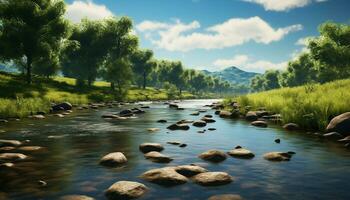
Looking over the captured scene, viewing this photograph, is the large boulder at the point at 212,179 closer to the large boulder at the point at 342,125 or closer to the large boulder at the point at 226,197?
the large boulder at the point at 226,197

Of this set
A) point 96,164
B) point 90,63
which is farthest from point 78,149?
point 90,63

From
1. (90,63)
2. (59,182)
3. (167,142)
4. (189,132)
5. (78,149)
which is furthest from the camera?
(90,63)

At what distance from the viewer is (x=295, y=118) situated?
21.5 meters

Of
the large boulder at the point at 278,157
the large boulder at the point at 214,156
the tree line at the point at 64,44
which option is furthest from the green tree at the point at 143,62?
the large boulder at the point at 278,157

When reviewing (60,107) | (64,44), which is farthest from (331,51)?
(60,107)

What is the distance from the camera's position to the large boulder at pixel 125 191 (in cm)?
820

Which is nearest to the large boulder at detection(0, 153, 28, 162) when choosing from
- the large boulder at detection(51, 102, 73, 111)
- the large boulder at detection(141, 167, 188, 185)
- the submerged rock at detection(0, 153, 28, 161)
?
the submerged rock at detection(0, 153, 28, 161)

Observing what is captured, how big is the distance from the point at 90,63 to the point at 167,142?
7133 cm

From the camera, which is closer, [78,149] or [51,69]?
[78,149]

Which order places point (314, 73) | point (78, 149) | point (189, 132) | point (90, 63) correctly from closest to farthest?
point (78, 149) → point (189, 132) → point (90, 63) → point (314, 73)

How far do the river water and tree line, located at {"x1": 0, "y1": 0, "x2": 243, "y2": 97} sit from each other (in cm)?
3828

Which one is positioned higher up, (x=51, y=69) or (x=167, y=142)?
(x=51, y=69)

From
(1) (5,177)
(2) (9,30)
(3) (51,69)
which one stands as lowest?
(1) (5,177)

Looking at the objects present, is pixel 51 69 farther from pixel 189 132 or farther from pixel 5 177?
pixel 5 177
